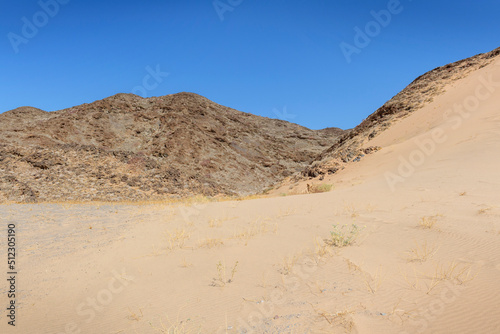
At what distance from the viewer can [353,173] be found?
52.8 ft

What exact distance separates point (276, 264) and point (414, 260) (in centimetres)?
170

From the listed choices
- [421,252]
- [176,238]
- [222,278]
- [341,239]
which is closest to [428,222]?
[421,252]

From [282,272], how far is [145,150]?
35554 millimetres

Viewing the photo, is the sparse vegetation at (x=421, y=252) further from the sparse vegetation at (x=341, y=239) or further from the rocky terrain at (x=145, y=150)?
the rocky terrain at (x=145, y=150)

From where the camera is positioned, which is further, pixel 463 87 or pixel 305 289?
pixel 463 87

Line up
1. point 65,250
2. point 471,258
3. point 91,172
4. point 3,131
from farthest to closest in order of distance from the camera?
point 3,131 → point 91,172 → point 65,250 → point 471,258

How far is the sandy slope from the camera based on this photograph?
8.31 ft

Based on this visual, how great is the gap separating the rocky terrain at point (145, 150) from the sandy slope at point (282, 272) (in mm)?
18406

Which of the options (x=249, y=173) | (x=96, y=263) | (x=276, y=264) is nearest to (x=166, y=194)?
(x=249, y=173)

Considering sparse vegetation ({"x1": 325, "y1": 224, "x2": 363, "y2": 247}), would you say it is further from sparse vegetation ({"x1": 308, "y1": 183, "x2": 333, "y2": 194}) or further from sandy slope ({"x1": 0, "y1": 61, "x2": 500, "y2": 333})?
sparse vegetation ({"x1": 308, "y1": 183, "x2": 333, "y2": 194})

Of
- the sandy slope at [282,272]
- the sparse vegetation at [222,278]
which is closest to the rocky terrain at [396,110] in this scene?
the sandy slope at [282,272]

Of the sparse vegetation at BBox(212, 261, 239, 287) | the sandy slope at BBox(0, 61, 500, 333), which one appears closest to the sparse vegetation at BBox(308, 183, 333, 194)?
the sandy slope at BBox(0, 61, 500, 333)

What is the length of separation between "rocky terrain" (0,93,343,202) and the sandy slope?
1841cm

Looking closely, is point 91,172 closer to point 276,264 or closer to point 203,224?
point 203,224
